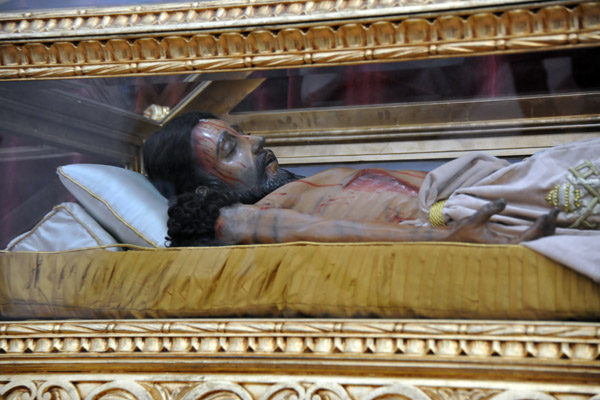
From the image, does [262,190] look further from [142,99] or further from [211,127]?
[142,99]

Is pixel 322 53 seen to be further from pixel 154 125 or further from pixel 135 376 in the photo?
pixel 135 376

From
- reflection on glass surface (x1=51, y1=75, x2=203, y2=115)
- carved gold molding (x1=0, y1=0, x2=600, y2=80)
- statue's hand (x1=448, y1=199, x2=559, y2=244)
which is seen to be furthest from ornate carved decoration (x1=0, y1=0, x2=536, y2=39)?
statue's hand (x1=448, y1=199, x2=559, y2=244)

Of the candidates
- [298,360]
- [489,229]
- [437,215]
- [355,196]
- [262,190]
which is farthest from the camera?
[262,190]

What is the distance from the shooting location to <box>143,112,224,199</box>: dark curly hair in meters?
2.35

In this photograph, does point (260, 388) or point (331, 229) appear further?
point (331, 229)

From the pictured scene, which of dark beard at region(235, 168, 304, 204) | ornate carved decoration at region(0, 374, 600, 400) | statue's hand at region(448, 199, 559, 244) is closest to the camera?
ornate carved decoration at region(0, 374, 600, 400)

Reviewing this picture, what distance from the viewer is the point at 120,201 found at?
2.23 meters

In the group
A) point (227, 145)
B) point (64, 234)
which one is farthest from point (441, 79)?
point (64, 234)

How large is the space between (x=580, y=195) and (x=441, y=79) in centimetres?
46

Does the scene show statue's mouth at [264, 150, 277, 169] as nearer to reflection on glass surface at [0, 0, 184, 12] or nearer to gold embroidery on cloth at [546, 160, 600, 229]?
reflection on glass surface at [0, 0, 184, 12]

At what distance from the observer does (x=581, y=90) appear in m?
2.16

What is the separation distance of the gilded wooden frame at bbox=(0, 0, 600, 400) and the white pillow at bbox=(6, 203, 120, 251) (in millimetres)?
359

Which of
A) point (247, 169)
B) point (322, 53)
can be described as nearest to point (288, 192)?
point (247, 169)

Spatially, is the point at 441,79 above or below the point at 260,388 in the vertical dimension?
above
